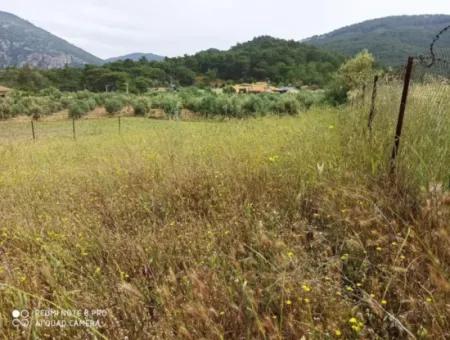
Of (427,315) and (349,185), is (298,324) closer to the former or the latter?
(427,315)

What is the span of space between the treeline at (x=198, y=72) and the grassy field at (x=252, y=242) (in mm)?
58067

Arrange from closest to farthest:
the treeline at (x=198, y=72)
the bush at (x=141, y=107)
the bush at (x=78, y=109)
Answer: the bush at (x=78, y=109) < the bush at (x=141, y=107) < the treeline at (x=198, y=72)

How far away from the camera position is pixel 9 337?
182cm

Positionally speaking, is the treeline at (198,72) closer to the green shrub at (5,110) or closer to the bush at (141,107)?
the bush at (141,107)

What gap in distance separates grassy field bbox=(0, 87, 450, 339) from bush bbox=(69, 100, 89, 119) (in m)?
34.0

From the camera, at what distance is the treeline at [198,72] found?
65375 millimetres

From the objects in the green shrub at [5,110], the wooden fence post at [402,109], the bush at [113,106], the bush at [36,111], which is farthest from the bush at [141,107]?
the wooden fence post at [402,109]

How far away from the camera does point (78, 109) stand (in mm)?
35500

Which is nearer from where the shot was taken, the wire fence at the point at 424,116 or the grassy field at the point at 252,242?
the grassy field at the point at 252,242

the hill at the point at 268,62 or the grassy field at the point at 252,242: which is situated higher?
the hill at the point at 268,62

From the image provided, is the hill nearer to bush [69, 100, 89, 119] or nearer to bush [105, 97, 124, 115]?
bush [105, 97, 124, 115]

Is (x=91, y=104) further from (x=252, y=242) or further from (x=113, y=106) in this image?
(x=252, y=242)

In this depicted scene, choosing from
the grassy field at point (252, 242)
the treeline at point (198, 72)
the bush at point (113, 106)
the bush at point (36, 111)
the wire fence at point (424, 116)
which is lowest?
the bush at point (36, 111)

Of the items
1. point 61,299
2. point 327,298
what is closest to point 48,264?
point 61,299
